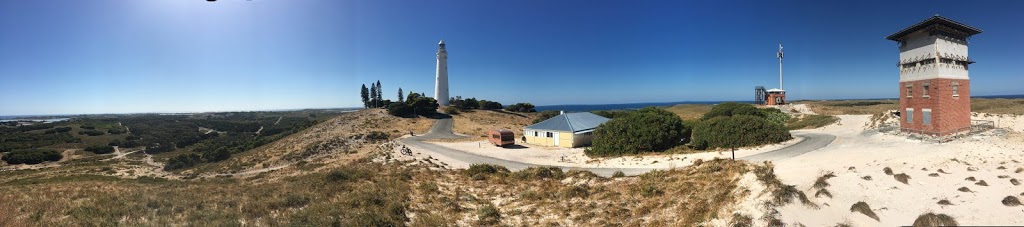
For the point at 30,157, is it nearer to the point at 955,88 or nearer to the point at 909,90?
the point at 909,90

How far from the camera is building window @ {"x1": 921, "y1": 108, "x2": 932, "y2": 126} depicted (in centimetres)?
2132

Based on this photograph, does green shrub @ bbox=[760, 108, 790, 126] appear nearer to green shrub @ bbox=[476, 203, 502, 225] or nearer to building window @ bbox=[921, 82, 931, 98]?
building window @ bbox=[921, 82, 931, 98]

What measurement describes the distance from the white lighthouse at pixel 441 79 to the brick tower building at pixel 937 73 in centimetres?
6303

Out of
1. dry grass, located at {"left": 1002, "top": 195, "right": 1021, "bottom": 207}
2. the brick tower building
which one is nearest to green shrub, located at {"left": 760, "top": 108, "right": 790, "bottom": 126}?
the brick tower building

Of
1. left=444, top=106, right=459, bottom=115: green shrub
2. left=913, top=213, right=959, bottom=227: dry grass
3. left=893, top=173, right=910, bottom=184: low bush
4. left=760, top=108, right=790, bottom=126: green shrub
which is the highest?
left=444, top=106, right=459, bottom=115: green shrub

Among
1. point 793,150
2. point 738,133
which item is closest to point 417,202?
point 793,150

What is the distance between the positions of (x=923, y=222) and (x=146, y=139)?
8796 cm

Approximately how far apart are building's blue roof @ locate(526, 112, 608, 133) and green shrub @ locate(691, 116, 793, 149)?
12064mm

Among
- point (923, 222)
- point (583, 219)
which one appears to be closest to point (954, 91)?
point (923, 222)

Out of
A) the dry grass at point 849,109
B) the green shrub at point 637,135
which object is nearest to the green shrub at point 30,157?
the green shrub at point 637,135

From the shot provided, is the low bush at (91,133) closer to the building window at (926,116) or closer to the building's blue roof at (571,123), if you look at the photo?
the building's blue roof at (571,123)

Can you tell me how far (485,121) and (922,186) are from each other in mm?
59282

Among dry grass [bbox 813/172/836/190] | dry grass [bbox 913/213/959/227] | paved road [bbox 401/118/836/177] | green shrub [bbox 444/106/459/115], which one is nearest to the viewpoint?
dry grass [bbox 913/213/959/227]

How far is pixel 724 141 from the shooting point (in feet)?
89.6
